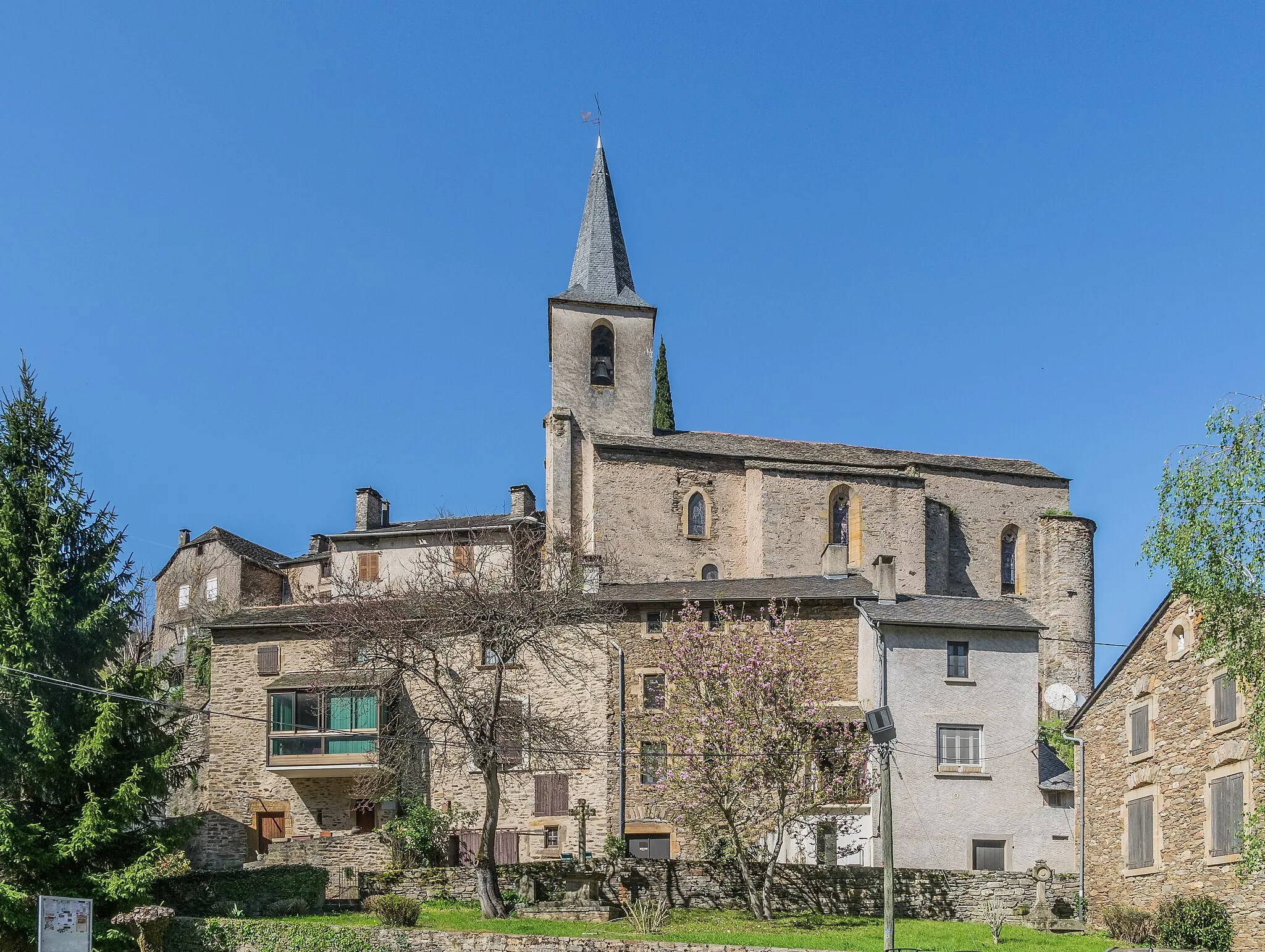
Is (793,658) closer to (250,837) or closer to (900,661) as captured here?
(900,661)

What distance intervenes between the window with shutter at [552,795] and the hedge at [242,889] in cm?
866

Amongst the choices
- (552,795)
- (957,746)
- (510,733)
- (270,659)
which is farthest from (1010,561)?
(270,659)

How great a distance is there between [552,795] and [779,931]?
12.3 meters

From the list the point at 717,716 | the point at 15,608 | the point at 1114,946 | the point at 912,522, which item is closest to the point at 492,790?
the point at 717,716

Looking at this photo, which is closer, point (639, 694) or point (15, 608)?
point (15, 608)

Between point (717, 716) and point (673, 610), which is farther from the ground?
point (673, 610)

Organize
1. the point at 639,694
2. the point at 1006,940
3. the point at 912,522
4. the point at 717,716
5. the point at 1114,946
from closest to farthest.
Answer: the point at 1114,946 → the point at 1006,940 → the point at 717,716 → the point at 639,694 → the point at 912,522

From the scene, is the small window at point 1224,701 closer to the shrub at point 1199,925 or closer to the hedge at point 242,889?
the shrub at point 1199,925

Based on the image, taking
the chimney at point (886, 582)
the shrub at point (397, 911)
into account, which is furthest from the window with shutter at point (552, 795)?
the shrub at point (397, 911)

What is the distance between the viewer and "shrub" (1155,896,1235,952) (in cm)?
2262

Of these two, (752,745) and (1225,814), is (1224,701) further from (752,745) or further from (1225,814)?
(752,745)

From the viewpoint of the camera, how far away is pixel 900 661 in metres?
35.6

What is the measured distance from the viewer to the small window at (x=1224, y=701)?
23047 mm

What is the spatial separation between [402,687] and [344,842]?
4.31 metres
